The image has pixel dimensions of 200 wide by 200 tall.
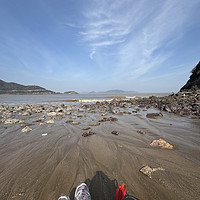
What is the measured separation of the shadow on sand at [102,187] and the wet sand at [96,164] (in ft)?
0.08

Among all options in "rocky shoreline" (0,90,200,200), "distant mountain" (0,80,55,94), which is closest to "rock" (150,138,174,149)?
"rocky shoreline" (0,90,200,200)

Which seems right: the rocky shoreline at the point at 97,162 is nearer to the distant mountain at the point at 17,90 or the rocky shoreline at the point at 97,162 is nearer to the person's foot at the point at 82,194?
the person's foot at the point at 82,194

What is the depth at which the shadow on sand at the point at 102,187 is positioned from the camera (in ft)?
5.57

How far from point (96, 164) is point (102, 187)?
685mm

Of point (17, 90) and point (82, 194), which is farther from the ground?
point (17, 90)

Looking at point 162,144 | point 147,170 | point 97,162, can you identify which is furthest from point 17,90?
point 147,170

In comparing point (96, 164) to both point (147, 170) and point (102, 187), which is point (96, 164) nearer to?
point (102, 187)

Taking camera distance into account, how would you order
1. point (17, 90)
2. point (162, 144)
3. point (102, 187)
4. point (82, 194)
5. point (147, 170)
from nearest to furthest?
point (82, 194), point (102, 187), point (147, 170), point (162, 144), point (17, 90)

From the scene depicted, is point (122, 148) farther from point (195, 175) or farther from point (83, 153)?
point (195, 175)

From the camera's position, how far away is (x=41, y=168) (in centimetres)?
242

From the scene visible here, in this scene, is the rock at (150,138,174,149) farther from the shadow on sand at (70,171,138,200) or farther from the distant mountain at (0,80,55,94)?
the distant mountain at (0,80,55,94)

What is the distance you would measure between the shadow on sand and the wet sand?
0.08 feet

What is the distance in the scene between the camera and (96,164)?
2.54m

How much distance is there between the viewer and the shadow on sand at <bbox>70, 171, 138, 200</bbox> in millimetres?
1697
